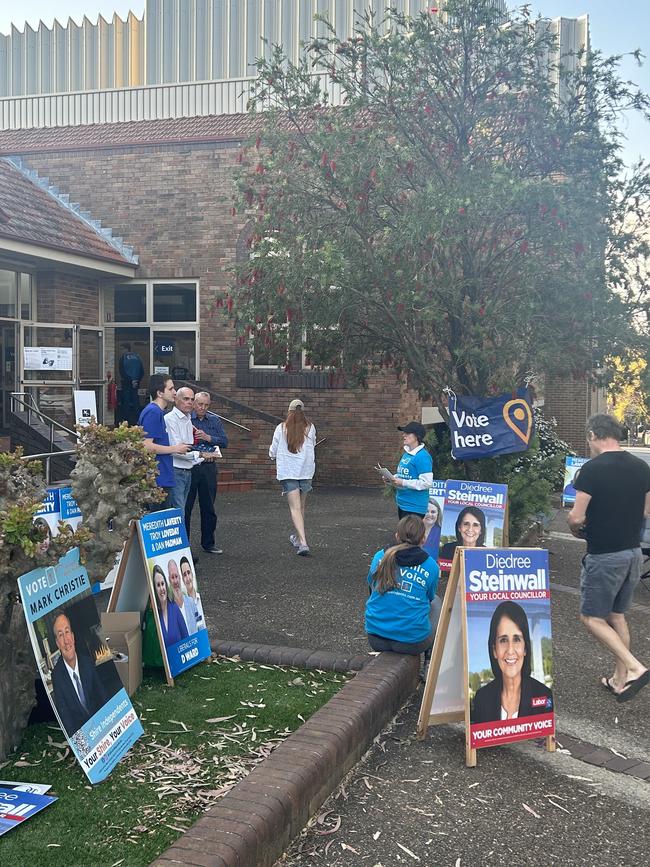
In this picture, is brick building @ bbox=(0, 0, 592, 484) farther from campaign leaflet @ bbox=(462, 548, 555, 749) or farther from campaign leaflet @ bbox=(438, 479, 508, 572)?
campaign leaflet @ bbox=(462, 548, 555, 749)

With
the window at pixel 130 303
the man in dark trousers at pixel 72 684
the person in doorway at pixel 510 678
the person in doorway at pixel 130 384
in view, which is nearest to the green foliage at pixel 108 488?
the man in dark trousers at pixel 72 684

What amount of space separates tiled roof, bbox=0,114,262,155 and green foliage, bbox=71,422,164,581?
12595mm

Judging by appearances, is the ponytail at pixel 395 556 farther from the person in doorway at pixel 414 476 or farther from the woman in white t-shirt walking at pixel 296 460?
the woman in white t-shirt walking at pixel 296 460

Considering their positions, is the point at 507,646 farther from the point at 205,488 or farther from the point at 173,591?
the point at 205,488

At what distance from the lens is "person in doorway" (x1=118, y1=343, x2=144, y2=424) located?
676 inches

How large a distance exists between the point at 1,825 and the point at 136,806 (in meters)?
0.56

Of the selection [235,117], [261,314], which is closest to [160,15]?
[235,117]

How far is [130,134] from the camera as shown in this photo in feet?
57.6

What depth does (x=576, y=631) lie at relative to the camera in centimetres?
715

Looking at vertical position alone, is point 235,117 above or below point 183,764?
above

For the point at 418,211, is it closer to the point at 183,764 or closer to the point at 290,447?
the point at 290,447

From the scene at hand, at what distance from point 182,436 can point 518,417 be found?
11.4 ft

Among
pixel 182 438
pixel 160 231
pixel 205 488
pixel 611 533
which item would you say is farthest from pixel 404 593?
pixel 160 231

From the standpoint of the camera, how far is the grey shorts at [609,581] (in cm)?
579
